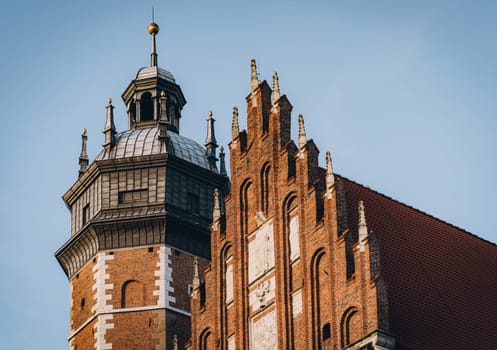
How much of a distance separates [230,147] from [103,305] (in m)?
9.63

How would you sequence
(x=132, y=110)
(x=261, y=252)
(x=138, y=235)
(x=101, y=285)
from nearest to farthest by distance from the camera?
1. (x=261, y=252)
2. (x=101, y=285)
3. (x=138, y=235)
4. (x=132, y=110)

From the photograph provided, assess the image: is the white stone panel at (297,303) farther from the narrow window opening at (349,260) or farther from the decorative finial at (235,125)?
the decorative finial at (235,125)

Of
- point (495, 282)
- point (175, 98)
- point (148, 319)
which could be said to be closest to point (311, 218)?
point (495, 282)

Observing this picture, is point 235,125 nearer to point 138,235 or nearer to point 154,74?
point 138,235

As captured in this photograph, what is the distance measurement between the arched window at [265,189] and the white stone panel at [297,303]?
3.64m

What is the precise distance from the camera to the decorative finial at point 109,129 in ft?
203

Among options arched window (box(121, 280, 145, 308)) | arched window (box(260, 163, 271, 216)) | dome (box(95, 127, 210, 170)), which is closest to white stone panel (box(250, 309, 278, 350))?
arched window (box(260, 163, 271, 216))

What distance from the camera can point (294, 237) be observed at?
157 ft

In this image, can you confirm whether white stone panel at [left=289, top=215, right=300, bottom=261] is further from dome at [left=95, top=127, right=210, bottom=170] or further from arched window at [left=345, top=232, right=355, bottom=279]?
dome at [left=95, top=127, right=210, bottom=170]


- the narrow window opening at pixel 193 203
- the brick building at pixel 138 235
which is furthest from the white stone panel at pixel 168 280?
the narrow window opening at pixel 193 203

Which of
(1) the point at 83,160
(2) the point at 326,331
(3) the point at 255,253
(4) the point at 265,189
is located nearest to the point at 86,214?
(1) the point at 83,160

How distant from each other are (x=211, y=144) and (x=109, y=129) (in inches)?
156

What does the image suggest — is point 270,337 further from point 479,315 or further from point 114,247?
point 114,247

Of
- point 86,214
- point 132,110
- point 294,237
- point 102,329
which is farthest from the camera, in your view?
point 132,110
